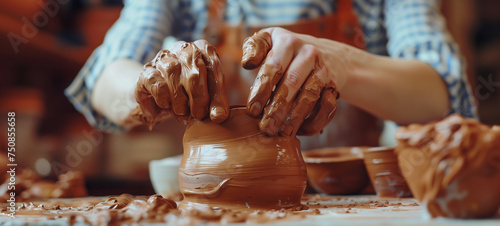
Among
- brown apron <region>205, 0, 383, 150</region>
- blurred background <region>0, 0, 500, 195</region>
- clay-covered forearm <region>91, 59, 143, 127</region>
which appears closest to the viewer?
clay-covered forearm <region>91, 59, 143, 127</region>

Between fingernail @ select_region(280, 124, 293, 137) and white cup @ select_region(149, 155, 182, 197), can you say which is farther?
white cup @ select_region(149, 155, 182, 197)

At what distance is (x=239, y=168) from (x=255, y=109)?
11 centimetres

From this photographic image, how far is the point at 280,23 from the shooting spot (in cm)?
170

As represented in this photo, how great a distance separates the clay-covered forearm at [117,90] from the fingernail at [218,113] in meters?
0.57

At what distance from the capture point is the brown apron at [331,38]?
1.72 metres

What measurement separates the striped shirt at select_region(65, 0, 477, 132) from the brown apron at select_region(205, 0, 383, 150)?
38 millimetres

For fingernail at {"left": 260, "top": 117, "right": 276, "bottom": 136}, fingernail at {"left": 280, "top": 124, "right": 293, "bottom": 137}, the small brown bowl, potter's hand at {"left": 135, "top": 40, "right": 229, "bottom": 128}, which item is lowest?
the small brown bowl

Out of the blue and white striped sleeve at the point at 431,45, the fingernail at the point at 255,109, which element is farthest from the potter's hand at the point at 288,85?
the blue and white striped sleeve at the point at 431,45

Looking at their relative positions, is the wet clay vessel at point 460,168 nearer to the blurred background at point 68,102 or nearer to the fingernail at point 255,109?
the fingernail at point 255,109

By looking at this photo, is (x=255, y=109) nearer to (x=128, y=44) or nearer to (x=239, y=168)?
(x=239, y=168)

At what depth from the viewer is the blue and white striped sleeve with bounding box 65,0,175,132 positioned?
5.33 ft

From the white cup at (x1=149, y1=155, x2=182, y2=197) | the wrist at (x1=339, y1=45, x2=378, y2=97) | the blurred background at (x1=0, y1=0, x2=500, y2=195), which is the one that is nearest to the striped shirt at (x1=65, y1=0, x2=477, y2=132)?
the wrist at (x1=339, y1=45, x2=378, y2=97)

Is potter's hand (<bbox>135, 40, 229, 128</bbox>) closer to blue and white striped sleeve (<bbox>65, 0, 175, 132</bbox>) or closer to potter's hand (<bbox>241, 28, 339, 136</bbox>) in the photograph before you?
potter's hand (<bbox>241, 28, 339, 136</bbox>)

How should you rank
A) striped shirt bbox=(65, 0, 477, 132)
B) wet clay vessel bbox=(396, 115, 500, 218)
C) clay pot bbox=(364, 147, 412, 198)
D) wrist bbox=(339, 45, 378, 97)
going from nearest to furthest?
wet clay vessel bbox=(396, 115, 500, 218)
clay pot bbox=(364, 147, 412, 198)
wrist bbox=(339, 45, 378, 97)
striped shirt bbox=(65, 0, 477, 132)
